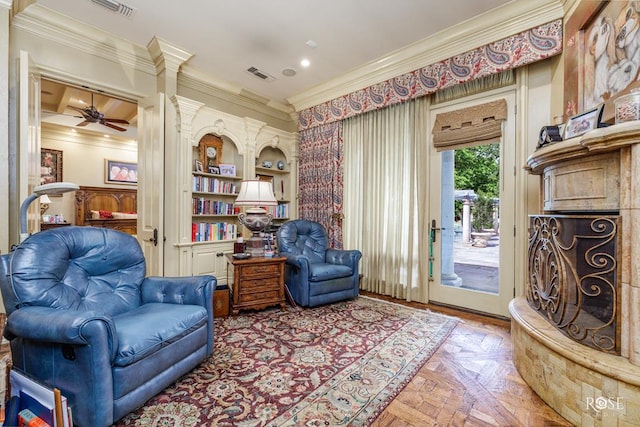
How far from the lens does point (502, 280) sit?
3.00 m

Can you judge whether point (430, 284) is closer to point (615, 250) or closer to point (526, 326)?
point (526, 326)

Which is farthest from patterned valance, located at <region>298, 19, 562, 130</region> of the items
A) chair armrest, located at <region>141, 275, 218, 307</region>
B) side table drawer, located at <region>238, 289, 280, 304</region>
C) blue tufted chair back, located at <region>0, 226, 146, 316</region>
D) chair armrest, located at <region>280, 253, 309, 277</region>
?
blue tufted chair back, located at <region>0, 226, 146, 316</region>

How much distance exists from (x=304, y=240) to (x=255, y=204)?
97 cm

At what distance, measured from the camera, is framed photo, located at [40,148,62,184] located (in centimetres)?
589

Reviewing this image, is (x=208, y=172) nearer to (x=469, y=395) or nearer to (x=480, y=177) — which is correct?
(x=480, y=177)

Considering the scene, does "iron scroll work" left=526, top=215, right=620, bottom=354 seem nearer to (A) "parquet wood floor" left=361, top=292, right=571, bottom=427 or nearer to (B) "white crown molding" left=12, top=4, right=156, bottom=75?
(A) "parquet wood floor" left=361, top=292, right=571, bottom=427

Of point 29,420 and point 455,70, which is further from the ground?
point 455,70

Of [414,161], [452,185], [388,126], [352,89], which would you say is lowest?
[452,185]

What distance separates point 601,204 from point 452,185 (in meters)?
1.83

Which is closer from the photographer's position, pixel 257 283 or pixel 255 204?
pixel 257 283

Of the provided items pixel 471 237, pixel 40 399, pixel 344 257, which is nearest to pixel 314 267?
pixel 344 257

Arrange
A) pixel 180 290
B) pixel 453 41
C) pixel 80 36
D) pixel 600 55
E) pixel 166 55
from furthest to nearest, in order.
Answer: pixel 166 55, pixel 453 41, pixel 80 36, pixel 180 290, pixel 600 55

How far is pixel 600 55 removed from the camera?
195cm

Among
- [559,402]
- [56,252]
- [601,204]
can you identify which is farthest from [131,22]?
[559,402]
